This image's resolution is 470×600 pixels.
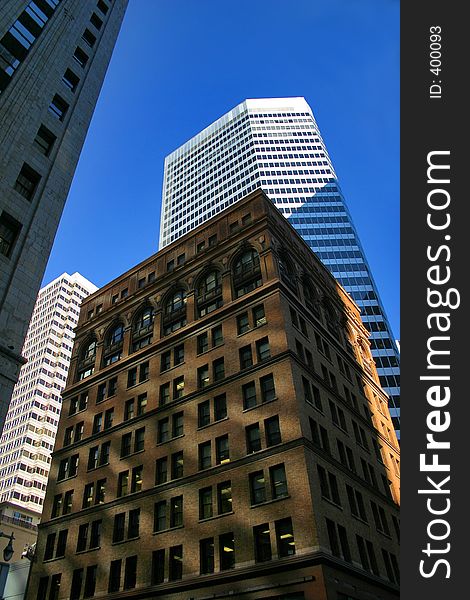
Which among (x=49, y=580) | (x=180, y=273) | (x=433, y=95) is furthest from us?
(x=180, y=273)

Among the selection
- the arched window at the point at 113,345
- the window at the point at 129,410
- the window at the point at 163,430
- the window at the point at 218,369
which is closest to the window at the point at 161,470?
the window at the point at 163,430

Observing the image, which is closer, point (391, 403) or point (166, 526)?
point (166, 526)

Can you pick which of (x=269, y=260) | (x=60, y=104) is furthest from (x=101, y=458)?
(x=60, y=104)

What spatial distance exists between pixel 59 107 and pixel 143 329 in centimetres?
2566

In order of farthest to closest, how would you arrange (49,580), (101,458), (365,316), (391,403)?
(365,316), (391,403), (101,458), (49,580)

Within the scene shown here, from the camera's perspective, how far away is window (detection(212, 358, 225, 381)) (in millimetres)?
43000

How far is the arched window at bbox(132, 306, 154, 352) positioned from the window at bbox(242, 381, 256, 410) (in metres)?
16.0

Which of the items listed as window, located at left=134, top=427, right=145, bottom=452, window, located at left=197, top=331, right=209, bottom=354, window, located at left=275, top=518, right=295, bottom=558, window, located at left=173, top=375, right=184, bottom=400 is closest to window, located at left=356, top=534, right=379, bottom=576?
window, located at left=275, top=518, right=295, bottom=558

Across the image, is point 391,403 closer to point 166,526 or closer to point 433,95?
point 166,526

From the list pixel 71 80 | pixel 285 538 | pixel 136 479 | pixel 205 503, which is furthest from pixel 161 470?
pixel 71 80

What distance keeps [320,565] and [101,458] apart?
24834mm

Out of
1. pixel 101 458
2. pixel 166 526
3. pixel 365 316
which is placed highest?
pixel 365 316

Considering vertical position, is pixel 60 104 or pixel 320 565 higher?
pixel 60 104

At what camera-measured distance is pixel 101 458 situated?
46.8 metres
